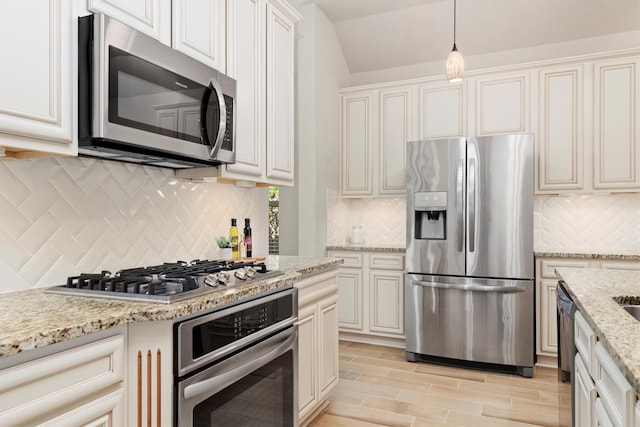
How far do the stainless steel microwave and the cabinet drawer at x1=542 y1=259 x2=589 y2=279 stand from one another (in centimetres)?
267

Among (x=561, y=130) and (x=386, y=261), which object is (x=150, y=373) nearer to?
(x=386, y=261)

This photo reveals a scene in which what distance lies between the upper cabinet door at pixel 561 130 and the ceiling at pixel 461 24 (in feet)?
1.91

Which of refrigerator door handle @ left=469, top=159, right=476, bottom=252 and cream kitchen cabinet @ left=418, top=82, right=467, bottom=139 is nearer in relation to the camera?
refrigerator door handle @ left=469, top=159, right=476, bottom=252

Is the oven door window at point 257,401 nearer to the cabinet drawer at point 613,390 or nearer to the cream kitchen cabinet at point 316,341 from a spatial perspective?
the cream kitchen cabinet at point 316,341

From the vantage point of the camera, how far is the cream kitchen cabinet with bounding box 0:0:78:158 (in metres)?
1.28

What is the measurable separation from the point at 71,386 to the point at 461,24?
14.0 feet

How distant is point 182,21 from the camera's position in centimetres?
192

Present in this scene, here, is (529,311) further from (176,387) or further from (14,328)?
(14,328)

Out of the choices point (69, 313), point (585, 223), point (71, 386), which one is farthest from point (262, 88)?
point (585, 223)

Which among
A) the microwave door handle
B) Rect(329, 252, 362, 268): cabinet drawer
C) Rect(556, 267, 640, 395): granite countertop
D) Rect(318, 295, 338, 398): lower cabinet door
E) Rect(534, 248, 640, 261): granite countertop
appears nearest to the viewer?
Rect(556, 267, 640, 395): granite countertop

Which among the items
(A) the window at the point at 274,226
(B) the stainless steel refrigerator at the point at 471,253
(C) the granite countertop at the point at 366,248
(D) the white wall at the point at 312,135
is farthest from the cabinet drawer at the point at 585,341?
(A) the window at the point at 274,226

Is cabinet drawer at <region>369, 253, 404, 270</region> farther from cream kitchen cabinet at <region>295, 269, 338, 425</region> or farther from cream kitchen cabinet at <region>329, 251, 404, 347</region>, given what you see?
cream kitchen cabinet at <region>295, 269, 338, 425</region>

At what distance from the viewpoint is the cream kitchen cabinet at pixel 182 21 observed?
164 cm

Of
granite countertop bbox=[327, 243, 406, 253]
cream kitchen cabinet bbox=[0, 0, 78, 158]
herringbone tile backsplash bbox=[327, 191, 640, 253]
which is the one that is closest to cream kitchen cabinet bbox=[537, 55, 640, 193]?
herringbone tile backsplash bbox=[327, 191, 640, 253]
